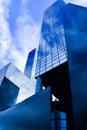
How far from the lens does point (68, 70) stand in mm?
25750

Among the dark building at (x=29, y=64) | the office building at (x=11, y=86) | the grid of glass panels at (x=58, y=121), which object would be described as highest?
the dark building at (x=29, y=64)

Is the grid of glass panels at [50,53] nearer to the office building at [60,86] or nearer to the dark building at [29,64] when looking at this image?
the office building at [60,86]

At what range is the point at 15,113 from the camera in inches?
1058

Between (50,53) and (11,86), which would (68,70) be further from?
(11,86)

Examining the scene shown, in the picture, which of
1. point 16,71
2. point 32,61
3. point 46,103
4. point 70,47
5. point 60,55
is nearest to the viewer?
point 46,103

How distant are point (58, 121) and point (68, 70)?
787 centimetres

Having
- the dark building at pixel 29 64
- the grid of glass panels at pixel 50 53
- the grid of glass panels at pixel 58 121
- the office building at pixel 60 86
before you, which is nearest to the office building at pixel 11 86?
the grid of glass panels at pixel 50 53

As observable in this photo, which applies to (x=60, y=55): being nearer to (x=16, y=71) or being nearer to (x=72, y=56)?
(x=72, y=56)

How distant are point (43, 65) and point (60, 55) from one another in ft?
14.2

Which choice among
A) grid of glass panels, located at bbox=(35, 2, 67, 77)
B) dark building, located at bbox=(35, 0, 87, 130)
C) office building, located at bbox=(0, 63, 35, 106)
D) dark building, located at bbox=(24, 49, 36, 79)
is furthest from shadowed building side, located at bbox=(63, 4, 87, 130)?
dark building, located at bbox=(24, 49, 36, 79)

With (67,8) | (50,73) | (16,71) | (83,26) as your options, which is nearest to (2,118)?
(50,73)

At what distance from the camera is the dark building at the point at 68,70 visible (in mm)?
21562

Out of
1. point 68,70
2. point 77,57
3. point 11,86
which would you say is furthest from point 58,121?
point 11,86

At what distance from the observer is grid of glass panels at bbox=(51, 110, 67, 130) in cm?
2456
